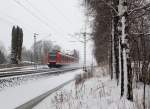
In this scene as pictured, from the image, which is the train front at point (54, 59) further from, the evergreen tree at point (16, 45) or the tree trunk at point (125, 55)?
the tree trunk at point (125, 55)

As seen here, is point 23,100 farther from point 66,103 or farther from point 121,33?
point 121,33

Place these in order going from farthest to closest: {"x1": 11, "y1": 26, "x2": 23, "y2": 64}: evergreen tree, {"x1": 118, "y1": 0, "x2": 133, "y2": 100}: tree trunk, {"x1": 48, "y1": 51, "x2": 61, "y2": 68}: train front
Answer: {"x1": 11, "y1": 26, "x2": 23, "y2": 64}: evergreen tree, {"x1": 48, "y1": 51, "x2": 61, "y2": 68}: train front, {"x1": 118, "y1": 0, "x2": 133, "y2": 100}: tree trunk

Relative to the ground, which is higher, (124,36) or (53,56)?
(53,56)

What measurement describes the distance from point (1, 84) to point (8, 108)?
6829 millimetres

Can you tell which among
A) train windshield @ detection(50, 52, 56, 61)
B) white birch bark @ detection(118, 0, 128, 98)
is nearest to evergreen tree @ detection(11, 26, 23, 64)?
train windshield @ detection(50, 52, 56, 61)

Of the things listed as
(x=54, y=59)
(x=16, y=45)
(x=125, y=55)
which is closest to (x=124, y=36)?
(x=125, y=55)

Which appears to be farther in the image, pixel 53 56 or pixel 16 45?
pixel 16 45

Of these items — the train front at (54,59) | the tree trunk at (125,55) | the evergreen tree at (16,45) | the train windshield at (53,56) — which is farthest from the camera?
the evergreen tree at (16,45)

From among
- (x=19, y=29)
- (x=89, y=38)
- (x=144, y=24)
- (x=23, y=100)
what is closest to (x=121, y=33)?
(x=144, y=24)

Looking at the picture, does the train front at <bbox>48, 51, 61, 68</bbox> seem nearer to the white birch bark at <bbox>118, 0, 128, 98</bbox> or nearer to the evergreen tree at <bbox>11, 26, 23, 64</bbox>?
the evergreen tree at <bbox>11, 26, 23, 64</bbox>

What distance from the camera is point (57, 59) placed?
157 feet

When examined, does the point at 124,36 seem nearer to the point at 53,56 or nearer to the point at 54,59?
the point at 54,59

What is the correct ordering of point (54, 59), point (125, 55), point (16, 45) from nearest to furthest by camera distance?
1. point (125, 55)
2. point (54, 59)
3. point (16, 45)

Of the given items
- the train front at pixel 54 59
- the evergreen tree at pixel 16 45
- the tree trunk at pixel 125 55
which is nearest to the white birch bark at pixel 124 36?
the tree trunk at pixel 125 55
